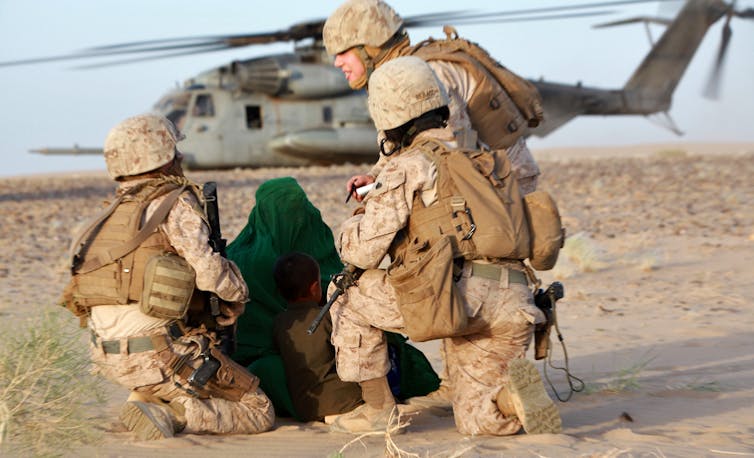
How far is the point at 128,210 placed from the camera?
4133 mm

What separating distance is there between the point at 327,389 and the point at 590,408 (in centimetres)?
124

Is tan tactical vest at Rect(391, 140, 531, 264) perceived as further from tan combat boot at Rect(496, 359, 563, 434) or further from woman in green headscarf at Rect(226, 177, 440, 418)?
woman in green headscarf at Rect(226, 177, 440, 418)

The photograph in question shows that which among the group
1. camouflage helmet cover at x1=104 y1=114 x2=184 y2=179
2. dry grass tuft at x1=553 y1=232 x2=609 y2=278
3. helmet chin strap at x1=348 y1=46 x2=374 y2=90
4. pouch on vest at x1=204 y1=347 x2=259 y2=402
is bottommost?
dry grass tuft at x1=553 y1=232 x2=609 y2=278

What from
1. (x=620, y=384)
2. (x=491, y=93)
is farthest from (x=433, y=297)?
(x=620, y=384)

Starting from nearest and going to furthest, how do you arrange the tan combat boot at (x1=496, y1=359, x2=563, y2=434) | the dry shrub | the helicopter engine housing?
the dry shrub < the tan combat boot at (x1=496, y1=359, x2=563, y2=434) < the helicopter engine housing

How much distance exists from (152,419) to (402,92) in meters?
1.63

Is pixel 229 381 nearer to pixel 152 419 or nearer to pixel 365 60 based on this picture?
pixel 152 419

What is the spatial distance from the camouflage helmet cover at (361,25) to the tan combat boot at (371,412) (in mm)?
1626

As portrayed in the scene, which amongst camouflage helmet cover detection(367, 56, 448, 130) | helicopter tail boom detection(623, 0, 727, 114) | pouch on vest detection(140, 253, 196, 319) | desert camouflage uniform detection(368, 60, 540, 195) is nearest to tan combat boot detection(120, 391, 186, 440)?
pouch on vest detection(140, 253, 196, 319)

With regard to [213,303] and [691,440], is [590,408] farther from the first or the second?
[213,303]

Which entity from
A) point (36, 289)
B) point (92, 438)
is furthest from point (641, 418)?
point (36, 289)

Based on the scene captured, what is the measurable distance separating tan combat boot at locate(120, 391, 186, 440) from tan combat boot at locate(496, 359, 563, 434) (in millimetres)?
1365

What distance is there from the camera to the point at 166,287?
12.9ft

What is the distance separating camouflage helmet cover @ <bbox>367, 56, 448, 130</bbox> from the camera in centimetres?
405
